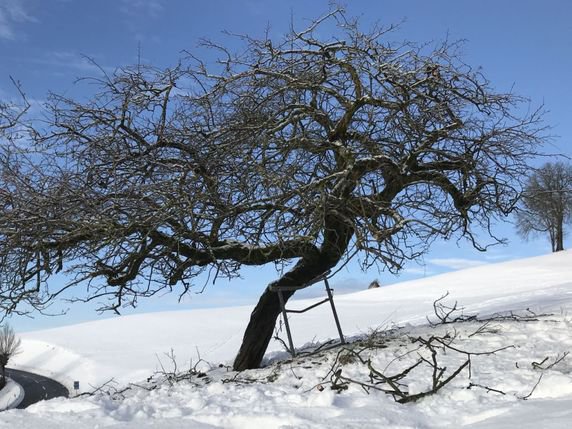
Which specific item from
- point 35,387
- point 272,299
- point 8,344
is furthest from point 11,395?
point 272,299

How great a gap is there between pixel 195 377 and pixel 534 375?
483 centimetres

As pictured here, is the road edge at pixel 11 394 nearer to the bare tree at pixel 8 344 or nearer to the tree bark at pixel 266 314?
the bare tree at pixel 8 344

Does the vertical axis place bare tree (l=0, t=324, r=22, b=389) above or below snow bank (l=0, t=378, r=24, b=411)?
above

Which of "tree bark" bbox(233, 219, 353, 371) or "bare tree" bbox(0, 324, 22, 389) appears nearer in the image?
"tree bark" bbox(233, 219, 353, 371)

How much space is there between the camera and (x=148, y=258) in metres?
9.19

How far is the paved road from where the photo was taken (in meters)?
31.8

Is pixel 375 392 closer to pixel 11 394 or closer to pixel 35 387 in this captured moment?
pixel 11 394

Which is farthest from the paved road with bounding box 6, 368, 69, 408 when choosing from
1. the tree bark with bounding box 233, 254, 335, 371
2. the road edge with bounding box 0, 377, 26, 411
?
the tree bark with bounding box 233, 254, 335, 371

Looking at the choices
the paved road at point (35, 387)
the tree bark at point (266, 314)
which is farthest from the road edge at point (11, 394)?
the tree bark at point (266, 314)

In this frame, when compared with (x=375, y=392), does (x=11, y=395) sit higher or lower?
lower

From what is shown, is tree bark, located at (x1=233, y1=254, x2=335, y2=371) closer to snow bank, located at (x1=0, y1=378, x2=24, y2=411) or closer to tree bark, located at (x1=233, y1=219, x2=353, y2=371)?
tree bark, located at (x1=233, y1=219, x2=353, y2=371)

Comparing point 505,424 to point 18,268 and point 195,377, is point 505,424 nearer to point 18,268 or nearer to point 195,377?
point 195,377

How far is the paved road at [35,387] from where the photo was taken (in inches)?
1250

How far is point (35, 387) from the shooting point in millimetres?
37250
